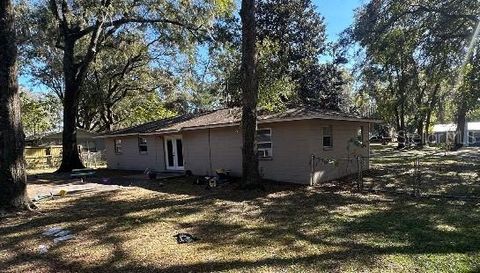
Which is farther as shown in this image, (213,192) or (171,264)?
(213,192)

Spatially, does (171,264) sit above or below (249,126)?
below

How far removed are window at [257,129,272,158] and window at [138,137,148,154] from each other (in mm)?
8668

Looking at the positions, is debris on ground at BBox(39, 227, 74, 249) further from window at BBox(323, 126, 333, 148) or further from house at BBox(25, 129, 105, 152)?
house at BBox(25, 129, 105, 152)

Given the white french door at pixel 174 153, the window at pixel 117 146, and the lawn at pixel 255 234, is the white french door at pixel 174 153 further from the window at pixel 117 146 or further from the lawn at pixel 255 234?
the lawn at pixel 255 234

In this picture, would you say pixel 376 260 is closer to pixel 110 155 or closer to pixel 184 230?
pixel 184 230

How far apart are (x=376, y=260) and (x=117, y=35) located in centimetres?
2275

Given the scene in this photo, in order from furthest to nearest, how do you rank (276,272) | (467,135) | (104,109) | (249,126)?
(467,135) → (104,109) → (249,126) → (276,272)

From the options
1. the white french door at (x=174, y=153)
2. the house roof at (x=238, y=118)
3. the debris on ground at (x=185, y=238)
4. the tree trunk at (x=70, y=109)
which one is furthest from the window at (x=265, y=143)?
the tree trunk at (x=70, y=109)

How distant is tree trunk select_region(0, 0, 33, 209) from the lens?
386 inches

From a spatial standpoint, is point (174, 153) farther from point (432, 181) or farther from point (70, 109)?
point (432, 181)

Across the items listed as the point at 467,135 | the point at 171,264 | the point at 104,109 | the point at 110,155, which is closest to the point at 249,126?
the point at 171,264

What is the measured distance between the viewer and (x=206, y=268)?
231 inches

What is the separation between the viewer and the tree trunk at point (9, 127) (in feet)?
32.1

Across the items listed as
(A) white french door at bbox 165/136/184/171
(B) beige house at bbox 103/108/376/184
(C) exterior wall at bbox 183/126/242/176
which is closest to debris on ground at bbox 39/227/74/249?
(B) beige house at bbox 103/108/376/184
